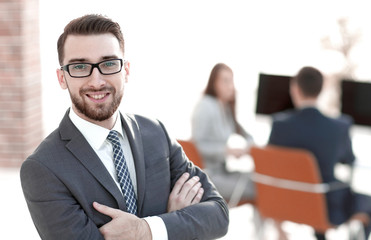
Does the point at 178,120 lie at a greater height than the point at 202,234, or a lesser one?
lesser

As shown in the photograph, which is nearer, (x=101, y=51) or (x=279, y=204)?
(x=101, y=51)

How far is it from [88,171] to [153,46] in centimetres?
751

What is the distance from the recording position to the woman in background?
14.2ft

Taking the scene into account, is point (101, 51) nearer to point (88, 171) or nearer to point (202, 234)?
point (88, 171)

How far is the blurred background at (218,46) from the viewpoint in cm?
795

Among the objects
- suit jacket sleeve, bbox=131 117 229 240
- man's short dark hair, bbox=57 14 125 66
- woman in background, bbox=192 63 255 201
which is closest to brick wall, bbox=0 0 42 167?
woman in background, bbox=192 63 255 201

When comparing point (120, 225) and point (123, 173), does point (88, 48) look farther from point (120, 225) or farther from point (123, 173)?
point (120, 225)

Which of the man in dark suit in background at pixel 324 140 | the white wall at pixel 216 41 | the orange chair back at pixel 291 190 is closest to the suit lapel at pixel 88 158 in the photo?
the orange chair back at pixel 291 190

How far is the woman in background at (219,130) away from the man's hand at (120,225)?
2480 mm

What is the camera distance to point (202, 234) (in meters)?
1.95

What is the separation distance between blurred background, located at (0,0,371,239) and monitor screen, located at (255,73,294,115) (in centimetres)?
241

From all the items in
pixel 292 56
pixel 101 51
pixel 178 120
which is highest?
pixel 101 51

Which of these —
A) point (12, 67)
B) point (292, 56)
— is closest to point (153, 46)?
point (292, 56)

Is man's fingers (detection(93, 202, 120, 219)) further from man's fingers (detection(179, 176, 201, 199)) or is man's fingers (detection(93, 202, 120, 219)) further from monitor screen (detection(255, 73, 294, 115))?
monitor screen (detection(255, 73, 294, 115))
